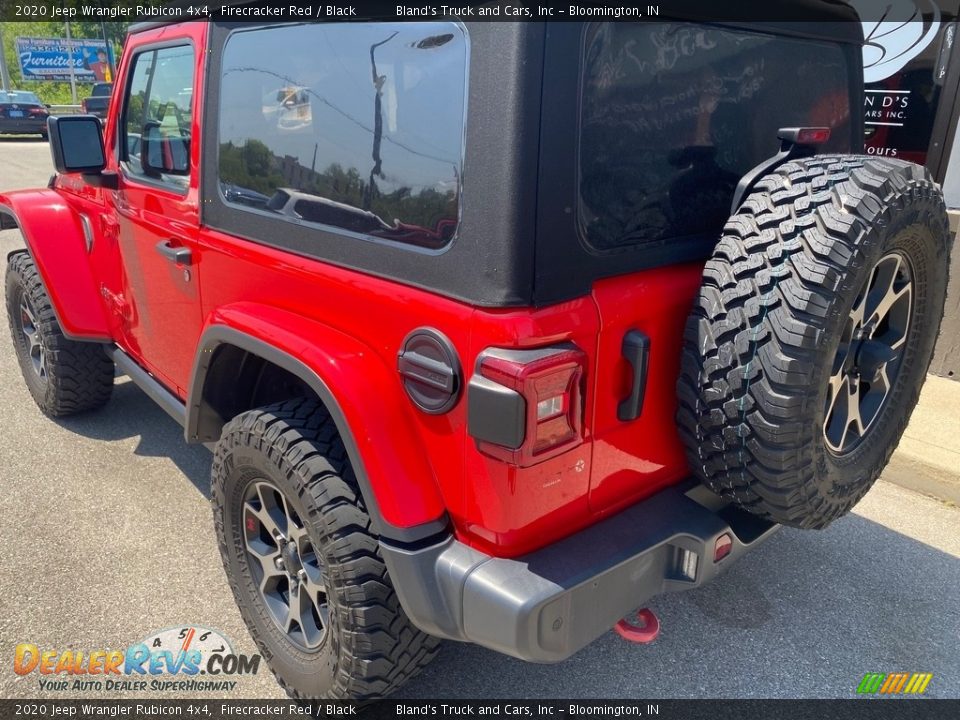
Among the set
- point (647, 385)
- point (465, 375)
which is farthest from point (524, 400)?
point (647, 385)

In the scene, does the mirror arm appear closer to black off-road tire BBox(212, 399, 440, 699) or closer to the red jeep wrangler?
the red jeep wrangler

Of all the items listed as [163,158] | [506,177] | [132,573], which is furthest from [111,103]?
[506,177]

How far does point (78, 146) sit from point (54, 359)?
4.16 ft

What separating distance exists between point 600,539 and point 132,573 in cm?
196

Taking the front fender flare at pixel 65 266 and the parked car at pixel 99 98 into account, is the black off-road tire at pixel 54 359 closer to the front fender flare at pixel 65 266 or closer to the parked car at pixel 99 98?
the front fender flare at pixel 65 266

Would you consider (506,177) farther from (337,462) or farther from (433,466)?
(337,462)

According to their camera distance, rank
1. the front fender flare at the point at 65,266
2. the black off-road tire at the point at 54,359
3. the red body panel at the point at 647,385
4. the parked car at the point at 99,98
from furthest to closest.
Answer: the parked car at the point at 99,98
the black off-road tire at the point at 54,359
the front fender flare at the point at 65,266
the red body panel at the point at 647,385

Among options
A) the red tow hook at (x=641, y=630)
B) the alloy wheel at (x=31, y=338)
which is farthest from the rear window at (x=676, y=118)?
the alloy wheel at (x=31, y=338)

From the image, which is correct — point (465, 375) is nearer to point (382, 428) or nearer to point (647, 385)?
point (382, 428)

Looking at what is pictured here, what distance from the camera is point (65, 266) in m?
3.61

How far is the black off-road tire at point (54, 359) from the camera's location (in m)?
3.78

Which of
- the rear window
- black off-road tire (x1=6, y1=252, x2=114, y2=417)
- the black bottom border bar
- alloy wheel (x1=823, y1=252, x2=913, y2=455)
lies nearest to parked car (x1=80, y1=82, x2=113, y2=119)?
black off-road tire (x1=6, y1=252, x2=114, y2=417)

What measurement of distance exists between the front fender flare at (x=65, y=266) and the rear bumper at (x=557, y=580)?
99.8 inches

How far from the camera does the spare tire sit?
169 cm
